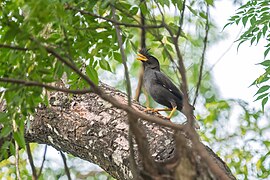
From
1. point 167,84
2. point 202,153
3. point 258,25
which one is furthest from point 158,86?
point 202,153

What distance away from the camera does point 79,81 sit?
11.9 feet

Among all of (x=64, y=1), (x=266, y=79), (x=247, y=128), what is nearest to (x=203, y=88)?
(x=247, y=128)

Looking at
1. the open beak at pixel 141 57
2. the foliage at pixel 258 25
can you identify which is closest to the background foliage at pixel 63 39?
the foliage at pixel 258 25

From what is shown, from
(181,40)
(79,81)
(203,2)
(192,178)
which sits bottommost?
(192,178)

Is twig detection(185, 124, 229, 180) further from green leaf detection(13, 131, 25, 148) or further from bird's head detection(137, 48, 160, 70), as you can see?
bird's head detection(137, 48, 160, 70)

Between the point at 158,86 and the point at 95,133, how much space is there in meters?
2.52

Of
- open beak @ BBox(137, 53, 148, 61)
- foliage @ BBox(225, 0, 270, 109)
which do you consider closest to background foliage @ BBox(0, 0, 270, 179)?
foliage @ BBox(225, 0, 270, 109)

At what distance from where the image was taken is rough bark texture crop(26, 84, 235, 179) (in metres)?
3.48

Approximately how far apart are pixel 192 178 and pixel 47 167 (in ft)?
16.5

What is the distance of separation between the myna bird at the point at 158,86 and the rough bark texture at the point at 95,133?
6.10 ft

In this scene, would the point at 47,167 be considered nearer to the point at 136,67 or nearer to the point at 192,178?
the point at 136,67

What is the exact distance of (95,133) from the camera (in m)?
Result: 3.75

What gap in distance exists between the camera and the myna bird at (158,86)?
19.9ft

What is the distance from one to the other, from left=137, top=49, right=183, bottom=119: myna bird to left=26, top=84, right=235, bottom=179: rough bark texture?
1.86 metres
